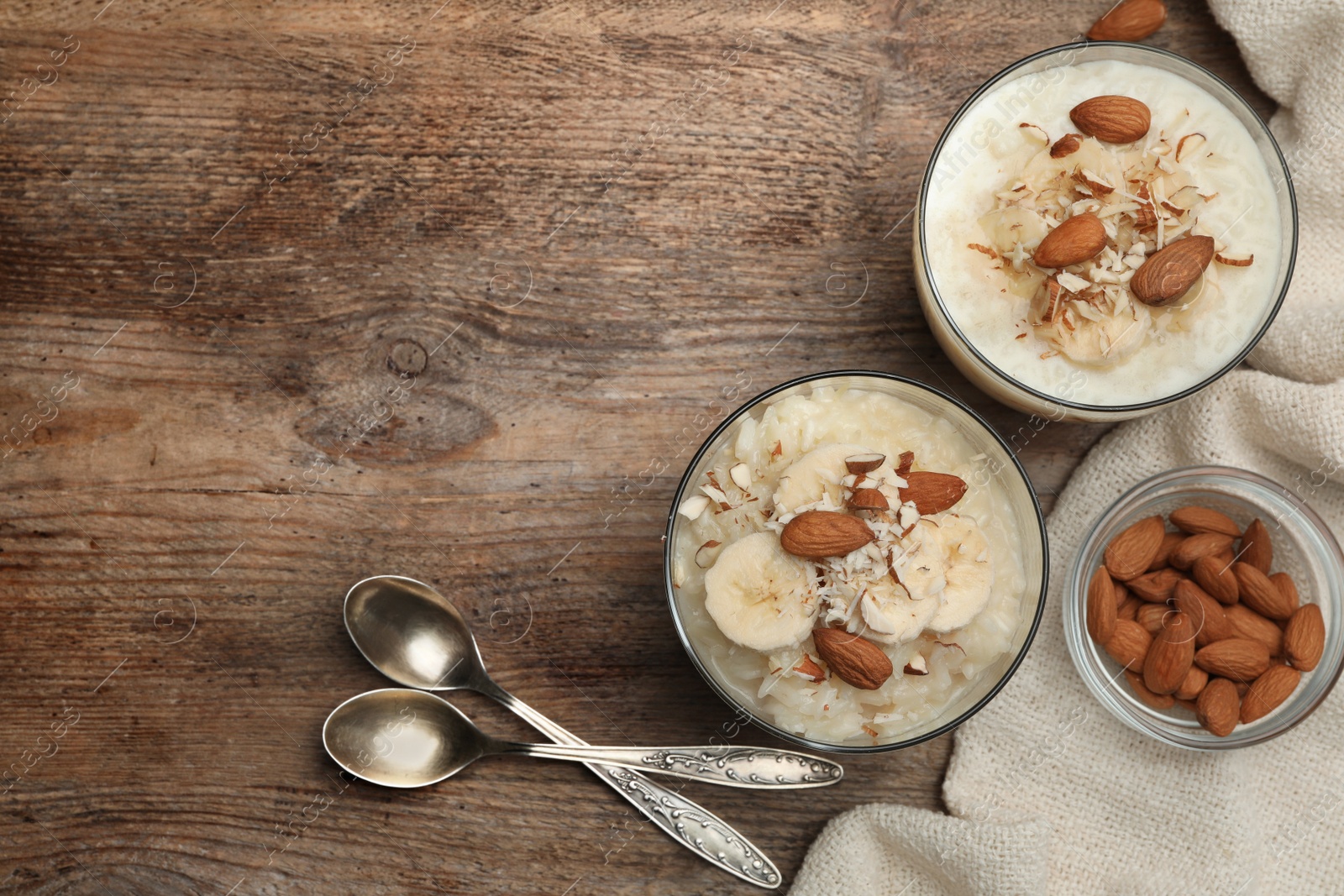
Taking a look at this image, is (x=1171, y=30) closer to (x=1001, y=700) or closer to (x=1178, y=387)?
(x=1178, y=387)

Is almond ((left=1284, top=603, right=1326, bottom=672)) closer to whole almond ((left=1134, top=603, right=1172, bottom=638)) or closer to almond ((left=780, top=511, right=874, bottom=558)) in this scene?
whole almond ((left=1134, top=603, right=1172, bottom=638))

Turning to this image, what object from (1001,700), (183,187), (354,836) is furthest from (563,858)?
(183,187)

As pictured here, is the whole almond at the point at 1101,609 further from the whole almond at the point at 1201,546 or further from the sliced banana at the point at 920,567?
the sliced banana at the point at 920,567

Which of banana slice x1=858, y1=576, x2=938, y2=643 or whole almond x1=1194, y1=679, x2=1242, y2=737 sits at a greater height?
banana slice x1=858, y1=576, x2=938, y2=643

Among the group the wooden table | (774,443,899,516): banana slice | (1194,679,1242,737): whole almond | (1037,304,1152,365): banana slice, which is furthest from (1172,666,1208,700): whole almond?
(774,443,899,516): banana slice

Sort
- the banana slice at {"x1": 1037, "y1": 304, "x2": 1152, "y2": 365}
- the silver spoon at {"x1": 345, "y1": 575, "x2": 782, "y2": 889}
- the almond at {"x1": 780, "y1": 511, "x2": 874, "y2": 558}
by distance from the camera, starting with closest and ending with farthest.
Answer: the almond at {"x1": 780, "y1": 511, "x2": 874, "y2": 558} → the banana slice at {"x1": 1037, "y1": 304, "x2": 1152, "y2": 365} → the silver spoon at {"x1": 345, "y1": 575, "x2": 782, "y2": 889}
